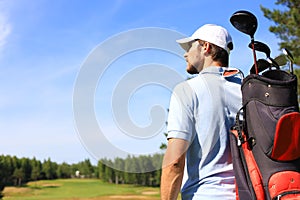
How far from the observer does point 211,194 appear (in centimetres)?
215

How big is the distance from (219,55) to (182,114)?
48 centimetres

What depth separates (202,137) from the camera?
7.29ft

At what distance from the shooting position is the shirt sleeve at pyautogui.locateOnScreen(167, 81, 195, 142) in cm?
215

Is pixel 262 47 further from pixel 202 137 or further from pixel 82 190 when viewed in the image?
pixel 82 190

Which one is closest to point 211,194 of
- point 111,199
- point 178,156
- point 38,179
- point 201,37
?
point 178,156

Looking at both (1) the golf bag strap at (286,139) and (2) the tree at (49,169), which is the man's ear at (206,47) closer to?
(1) the golf bag strap at (286,139)

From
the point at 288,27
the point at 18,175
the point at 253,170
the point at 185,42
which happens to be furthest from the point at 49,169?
the point at 253,170

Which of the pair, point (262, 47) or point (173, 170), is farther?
point (262, 47)

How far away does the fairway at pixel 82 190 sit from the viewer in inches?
1540

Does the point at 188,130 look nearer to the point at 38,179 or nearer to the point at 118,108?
the point at 118,108

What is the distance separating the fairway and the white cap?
117ft

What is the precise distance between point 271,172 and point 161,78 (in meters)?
0.99

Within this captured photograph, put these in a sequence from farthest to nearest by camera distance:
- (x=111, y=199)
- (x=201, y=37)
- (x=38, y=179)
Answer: (x=111, y=199) < (x=38, y=179) < (x=201, y=37)

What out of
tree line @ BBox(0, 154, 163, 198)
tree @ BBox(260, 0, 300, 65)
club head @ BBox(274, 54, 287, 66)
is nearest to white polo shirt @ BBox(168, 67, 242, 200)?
club head @ BBox(274, 54, 287, 66)
